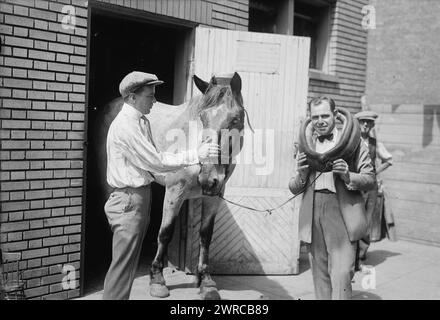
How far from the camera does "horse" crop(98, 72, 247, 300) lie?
14.8 feet

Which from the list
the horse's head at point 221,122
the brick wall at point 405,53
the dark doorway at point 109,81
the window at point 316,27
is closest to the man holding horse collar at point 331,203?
the horse's head at point 221,122

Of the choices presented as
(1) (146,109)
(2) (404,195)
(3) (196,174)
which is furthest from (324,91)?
(1) (146,109)

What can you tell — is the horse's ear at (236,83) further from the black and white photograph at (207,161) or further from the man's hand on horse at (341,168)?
the man's hand on horse at (341,168)

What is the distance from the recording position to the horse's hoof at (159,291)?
16.4 feet

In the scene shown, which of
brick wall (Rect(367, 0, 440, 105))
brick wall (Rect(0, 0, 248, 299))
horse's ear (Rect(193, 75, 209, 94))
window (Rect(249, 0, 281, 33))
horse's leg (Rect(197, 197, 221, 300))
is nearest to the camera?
brick wall (Rect(0, 0, 248, 299))

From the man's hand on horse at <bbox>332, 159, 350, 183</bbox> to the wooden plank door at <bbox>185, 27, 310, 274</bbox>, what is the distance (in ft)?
8.04

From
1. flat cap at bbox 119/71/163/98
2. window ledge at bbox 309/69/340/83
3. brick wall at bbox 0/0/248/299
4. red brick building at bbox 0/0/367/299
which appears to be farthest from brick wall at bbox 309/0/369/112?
flat cap at bbox 119/71/163/98

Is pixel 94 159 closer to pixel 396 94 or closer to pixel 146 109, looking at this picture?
pixel 146 109

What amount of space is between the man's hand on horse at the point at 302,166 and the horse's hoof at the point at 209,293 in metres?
1.95

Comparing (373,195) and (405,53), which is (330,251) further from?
(405,53)

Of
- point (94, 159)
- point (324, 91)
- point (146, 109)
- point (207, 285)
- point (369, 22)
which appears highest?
point (369, 22)

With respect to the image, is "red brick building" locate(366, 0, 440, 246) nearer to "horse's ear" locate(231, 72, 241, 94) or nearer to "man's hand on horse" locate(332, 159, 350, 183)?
"horse's ear" locate(231, 72, 241, 94)
